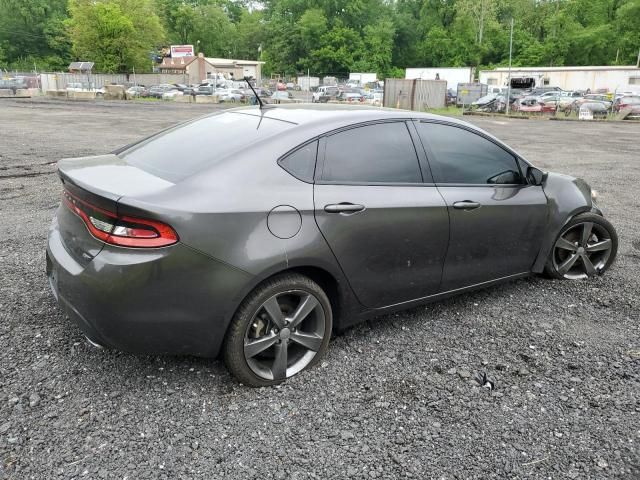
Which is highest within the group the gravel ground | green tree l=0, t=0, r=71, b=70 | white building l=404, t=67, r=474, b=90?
green tree l=0, t=0, r=71, b=70

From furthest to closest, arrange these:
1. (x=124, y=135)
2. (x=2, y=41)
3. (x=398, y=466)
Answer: (x=2, y=41)
(x=124, y=135)
(x=398, y=466)

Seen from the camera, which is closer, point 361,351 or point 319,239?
point 319,239

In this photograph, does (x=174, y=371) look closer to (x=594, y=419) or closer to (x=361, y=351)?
(x=361, y=351)

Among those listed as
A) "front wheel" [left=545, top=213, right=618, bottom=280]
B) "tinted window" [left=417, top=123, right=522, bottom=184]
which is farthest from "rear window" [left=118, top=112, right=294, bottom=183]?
"front wheel" [left=545, top=213, right=618, bottom=280]

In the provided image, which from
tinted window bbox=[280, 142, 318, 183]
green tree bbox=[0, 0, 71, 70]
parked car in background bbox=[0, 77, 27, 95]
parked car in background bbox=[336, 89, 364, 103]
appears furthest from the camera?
green tree bbox=[0, 0, 71, 70]

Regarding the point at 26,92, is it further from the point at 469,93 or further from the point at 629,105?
the point at 629,105

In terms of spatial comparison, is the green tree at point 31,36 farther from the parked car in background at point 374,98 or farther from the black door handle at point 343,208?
the black door handle at point 343,208

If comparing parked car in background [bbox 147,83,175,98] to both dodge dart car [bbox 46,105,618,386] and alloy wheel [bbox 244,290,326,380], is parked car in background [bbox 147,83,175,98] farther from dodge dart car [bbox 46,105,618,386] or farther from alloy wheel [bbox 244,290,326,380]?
alloy wheel [bbox 244,290,326,380]

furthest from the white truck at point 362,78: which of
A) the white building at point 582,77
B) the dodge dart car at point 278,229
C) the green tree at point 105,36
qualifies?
the dodge dart car at point 278,229

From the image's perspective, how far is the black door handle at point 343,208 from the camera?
3.02 metres

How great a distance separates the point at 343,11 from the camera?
10062cm

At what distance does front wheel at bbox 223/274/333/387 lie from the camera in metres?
2.85

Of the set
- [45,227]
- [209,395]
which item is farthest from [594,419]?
[45,227]

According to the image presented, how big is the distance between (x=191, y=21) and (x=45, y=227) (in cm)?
10886
